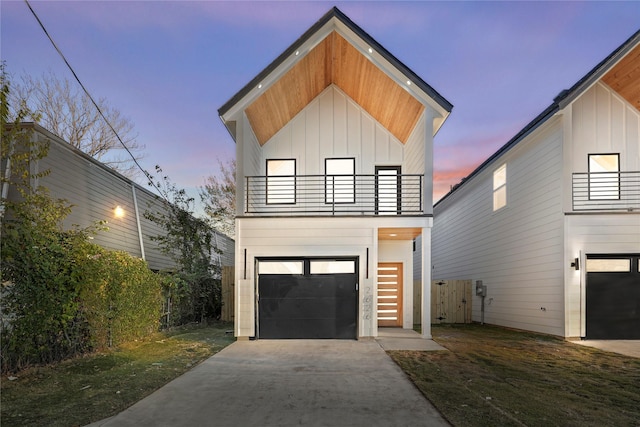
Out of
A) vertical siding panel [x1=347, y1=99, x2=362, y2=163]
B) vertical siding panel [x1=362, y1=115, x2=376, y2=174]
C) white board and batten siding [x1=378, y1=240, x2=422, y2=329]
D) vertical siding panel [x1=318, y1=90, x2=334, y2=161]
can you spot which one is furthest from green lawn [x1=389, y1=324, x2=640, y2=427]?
vertical siding panel [x1=318, y1=90, x2=334, y2=161]

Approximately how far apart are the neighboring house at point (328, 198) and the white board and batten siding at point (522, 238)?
378cm

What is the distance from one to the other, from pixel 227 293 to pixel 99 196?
18.7 feet

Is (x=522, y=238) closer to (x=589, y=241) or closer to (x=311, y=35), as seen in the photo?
(x=589, y=241)

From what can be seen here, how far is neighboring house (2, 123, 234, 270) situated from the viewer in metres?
9.27

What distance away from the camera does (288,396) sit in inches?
204

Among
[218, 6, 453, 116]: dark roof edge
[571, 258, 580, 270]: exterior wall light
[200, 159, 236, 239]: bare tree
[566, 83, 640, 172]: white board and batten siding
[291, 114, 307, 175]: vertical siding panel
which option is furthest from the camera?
[200, 159, 236, 239]: bare tree

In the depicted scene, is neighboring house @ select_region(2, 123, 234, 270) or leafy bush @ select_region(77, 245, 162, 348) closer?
leafy bush @ select_region(77, 245, 162, 348)

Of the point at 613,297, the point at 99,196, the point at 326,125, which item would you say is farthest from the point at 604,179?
the point at 99,196

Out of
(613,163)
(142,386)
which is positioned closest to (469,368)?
(142,386)

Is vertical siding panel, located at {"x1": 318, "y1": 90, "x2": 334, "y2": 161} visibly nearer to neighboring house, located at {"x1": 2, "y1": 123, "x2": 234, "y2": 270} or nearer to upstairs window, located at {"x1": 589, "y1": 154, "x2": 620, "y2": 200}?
neighboring house, located at {"x1": 2, "y1": 123, "x2": 234, "y2": 270}

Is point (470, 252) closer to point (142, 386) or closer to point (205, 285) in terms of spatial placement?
point (205, 285)

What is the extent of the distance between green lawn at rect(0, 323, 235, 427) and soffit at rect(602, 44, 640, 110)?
1306 cm

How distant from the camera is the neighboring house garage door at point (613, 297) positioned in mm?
10266

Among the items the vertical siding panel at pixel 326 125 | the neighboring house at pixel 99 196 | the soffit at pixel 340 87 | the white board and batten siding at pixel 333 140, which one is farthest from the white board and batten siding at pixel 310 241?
the neighboring house at pixel 99 196
